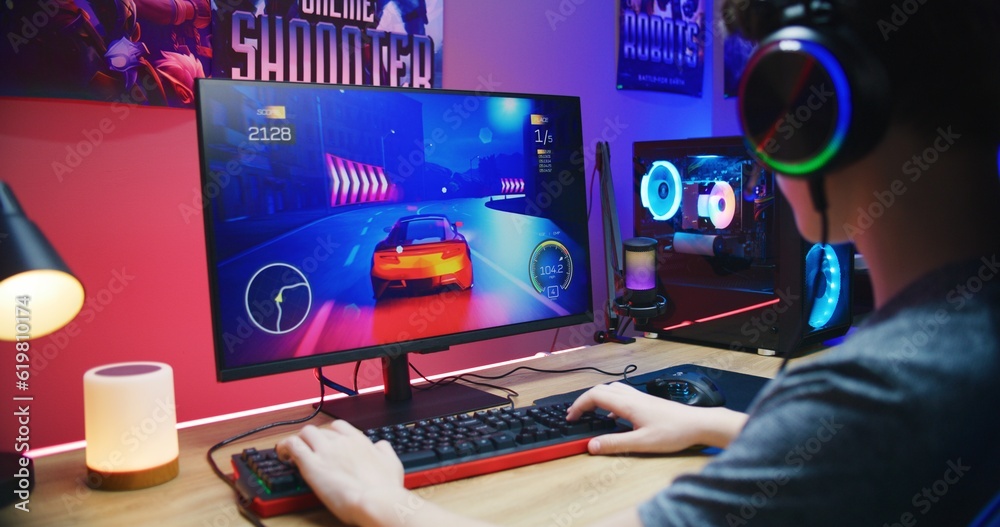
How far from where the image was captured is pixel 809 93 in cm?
58

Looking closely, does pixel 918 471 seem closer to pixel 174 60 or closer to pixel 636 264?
pixel 636 264

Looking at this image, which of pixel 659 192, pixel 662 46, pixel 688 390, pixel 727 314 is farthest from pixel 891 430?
pixel 662 46

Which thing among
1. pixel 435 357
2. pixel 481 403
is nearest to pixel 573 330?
pixel 435 357

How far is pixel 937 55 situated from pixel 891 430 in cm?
27

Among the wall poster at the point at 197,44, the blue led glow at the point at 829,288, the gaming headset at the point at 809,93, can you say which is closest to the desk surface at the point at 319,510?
the gaming headset at the point at 809,93

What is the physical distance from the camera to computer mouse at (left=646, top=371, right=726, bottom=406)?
111 centimetres

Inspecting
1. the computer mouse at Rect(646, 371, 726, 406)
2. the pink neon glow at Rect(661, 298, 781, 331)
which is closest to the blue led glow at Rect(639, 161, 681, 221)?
the pink neon glow at Rect(661, 298, 781, 331)

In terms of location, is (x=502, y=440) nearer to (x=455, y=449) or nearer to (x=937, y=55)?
(x=455, y=449)

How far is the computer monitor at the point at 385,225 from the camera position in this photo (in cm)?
97

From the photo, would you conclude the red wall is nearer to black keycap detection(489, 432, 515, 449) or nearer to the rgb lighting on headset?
black keycap detection(489, 432, 515, 449)

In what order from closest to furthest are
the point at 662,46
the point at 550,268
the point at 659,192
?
the point at 550,268 → the point at 659,192 → the point at 662,46

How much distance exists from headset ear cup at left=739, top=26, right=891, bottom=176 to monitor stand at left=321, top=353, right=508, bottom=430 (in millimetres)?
644

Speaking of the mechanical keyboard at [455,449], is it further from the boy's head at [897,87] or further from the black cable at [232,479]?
the boy's head at [897,87]

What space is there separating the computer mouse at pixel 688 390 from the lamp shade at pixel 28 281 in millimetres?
793
